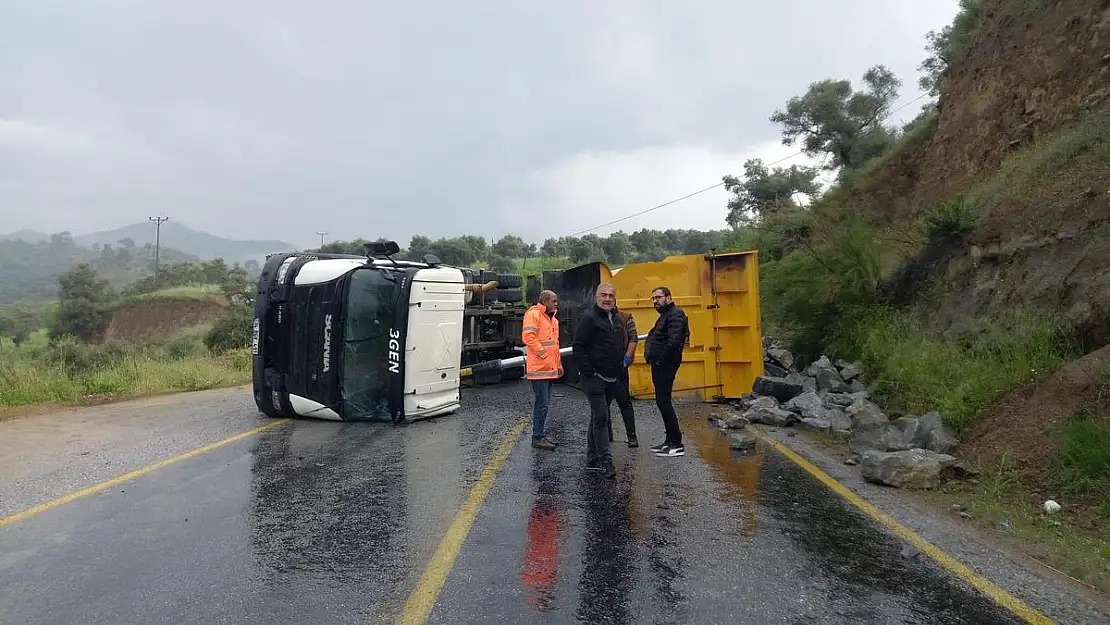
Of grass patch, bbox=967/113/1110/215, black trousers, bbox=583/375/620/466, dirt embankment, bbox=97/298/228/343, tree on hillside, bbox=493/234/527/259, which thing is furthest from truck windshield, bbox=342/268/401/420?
dirt embankment, bbox=97/298/228/343

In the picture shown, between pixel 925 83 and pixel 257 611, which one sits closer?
pixel 257 611

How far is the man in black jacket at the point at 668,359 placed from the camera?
694cm

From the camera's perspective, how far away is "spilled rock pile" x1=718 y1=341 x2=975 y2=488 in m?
5.98

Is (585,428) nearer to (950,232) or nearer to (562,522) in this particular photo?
(562,522)

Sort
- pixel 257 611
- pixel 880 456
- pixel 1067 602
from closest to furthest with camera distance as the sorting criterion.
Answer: pixel 257 611 → pixel 1067 602 → pixel 880 456

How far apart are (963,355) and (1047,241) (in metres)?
1.83

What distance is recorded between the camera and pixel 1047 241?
8.54 metres

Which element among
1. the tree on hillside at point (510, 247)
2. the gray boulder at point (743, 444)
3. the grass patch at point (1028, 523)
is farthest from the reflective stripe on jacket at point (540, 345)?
the tree on hillside at point (510, 247)

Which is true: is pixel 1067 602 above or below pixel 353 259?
below

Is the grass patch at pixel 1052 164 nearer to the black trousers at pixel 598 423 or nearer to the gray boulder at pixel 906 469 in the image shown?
the gray boulder at pixel 906 469

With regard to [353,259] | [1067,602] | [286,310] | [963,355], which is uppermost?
[353,259]

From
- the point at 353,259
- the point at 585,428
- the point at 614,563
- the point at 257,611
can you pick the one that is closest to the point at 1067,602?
the point at 614,563

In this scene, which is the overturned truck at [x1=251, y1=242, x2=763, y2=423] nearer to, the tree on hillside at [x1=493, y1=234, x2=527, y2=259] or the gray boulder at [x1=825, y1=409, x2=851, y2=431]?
the gray boulder at [x1=825, y1=409, x2=851, y2=431]

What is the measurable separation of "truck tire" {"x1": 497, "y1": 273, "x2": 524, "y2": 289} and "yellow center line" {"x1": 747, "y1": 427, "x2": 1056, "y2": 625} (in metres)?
9.33
